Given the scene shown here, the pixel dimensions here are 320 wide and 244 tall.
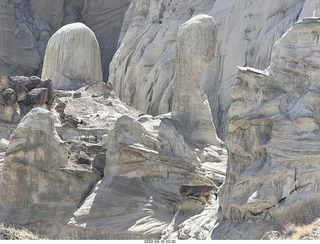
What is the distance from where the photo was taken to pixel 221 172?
39.5 m

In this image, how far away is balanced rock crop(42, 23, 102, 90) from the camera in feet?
169

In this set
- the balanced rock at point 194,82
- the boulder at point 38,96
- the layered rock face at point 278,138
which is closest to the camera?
the layered rock face at point 278,138

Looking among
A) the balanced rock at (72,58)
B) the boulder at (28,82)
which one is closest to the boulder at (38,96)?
the boulder at (28,82)

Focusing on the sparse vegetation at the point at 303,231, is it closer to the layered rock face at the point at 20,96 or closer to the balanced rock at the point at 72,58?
the layered rock face at the point at 20,96

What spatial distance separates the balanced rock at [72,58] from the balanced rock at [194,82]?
32.2ft

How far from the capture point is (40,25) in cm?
6775

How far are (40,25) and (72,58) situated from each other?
1612cm

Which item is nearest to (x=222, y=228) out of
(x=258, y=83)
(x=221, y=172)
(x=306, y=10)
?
(x=258, y=83)

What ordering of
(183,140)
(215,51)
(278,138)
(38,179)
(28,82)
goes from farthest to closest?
(215,51) < (28,82) < (183,140) < (38,179) < (278,138)

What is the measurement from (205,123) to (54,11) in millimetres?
28951

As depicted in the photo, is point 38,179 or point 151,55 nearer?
point 38,179

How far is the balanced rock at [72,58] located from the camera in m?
51.6

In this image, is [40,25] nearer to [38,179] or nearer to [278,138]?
[38,179]

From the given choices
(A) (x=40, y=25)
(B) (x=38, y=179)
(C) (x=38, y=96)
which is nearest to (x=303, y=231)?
(B) (x=38, y=179)
